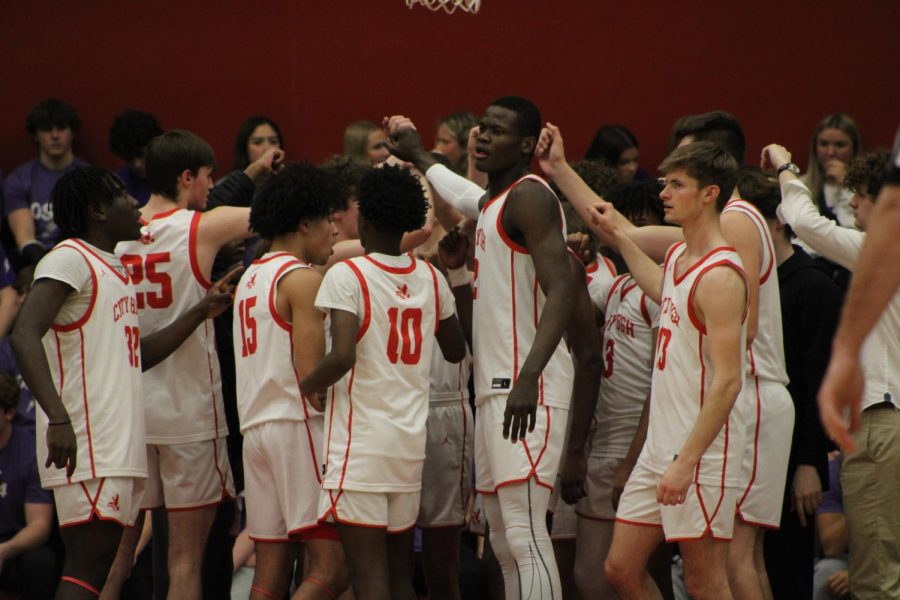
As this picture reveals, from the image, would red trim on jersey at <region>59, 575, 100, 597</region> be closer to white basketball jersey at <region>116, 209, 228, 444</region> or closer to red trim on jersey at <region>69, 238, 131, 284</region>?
white basketball jersey at <region>116, 209, 228, 444</region>

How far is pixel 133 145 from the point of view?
8664 mm

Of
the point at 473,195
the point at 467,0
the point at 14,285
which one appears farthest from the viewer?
the point at 467,0

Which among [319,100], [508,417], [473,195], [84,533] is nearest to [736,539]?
[508,417]

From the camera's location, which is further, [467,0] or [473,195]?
[467,0]

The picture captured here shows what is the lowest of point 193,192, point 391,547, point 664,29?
point 391,547

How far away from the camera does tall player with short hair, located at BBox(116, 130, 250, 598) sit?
229 inches

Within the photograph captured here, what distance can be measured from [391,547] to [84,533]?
1256mm

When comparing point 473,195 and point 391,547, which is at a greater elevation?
point 473,195

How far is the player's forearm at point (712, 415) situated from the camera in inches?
181

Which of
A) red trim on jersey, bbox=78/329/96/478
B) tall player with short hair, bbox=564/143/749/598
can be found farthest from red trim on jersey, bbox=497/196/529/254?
red trim on jersey, bbox=78/329/96/478

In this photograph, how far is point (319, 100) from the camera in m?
9.61

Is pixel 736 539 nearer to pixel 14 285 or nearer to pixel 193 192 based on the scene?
pixel 193 192

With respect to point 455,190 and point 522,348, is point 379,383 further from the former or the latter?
point 455,190

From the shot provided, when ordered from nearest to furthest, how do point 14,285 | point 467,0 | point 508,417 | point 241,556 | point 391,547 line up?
point 508,417 < point 391,547 < point 241,556 < point 14,285 < point 467,0
